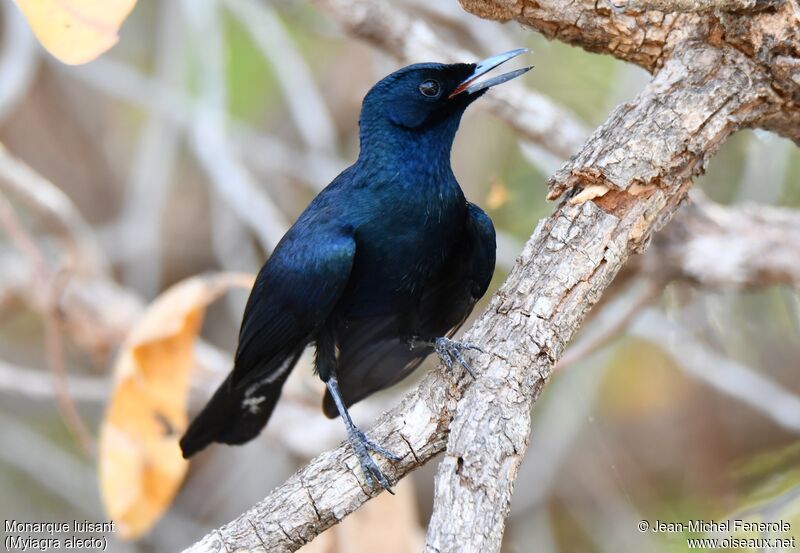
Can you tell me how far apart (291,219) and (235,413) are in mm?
3477

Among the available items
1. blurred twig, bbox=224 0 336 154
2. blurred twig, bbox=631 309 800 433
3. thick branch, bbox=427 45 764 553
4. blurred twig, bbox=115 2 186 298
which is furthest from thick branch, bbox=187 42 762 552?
blurred twig, bbox=115 2 186 298

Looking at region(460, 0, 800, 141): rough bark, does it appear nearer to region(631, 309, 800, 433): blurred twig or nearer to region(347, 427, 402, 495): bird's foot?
region(347, 427, 402, 495): bird's foot

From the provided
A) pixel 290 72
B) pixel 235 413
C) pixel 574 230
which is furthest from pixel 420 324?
pixel 290 72

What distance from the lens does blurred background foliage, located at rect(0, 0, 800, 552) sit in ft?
15.9

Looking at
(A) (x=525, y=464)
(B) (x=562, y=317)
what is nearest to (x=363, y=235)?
(B) (x=562, y=317)

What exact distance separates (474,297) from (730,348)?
2703 millimetres

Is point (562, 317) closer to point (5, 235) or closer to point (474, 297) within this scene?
point (474, 297)

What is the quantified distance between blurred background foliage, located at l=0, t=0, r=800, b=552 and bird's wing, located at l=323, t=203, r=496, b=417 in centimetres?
84

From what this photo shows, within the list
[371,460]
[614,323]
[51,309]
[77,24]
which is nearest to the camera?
[77,24]

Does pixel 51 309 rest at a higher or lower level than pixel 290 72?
lower

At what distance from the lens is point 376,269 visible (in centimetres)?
309

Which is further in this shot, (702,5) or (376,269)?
(376,269)

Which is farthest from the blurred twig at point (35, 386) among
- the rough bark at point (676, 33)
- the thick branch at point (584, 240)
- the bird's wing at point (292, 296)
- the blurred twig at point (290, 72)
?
the rough bark at point (676, 33)

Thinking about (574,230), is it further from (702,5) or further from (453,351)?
(702,5)
